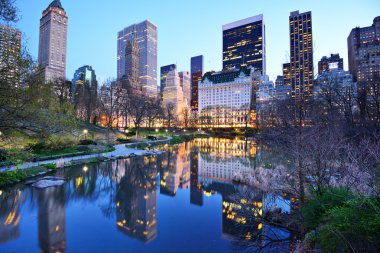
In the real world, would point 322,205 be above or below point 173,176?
above

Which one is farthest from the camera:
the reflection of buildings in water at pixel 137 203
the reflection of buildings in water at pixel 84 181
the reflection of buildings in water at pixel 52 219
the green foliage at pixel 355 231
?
the reflection of buildings in water at pixel 84 181

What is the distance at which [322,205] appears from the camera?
6832 millimetres

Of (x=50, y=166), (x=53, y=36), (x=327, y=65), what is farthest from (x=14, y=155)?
(x=53, y=36)

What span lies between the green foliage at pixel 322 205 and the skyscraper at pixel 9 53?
12.9 m

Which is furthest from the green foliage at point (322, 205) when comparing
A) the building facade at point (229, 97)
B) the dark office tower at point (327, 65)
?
the building facade at point (229, 97)

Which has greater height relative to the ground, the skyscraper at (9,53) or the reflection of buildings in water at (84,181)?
the skyscraper at (9,53)

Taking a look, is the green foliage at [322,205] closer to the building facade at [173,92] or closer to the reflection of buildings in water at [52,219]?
the reflection of buildings in water at [52,219]

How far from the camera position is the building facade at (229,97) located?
388 feet

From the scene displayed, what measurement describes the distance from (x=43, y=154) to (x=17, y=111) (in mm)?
15225

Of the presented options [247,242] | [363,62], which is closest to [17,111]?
[247,242]

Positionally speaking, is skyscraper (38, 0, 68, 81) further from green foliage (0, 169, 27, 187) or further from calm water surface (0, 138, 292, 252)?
calm water surface (0, 138, 292, 252)

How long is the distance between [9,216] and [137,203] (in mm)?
5996

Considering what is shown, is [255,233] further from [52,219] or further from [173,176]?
[173,176]

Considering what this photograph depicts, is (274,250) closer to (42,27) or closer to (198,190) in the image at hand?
(198,190)
